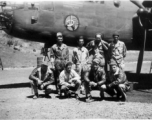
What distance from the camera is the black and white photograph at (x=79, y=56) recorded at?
6.95 metres

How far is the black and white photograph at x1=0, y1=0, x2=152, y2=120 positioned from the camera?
695 cm

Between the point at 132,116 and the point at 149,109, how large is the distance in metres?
0.93

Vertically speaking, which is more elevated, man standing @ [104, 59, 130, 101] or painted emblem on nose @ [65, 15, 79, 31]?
painted emblem on nose @ [65, 15, 79, 31]

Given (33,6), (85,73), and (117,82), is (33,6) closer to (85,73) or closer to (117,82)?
(85,73)

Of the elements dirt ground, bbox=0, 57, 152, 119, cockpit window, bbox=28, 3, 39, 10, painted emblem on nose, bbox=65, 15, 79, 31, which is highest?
cockpit window, bbox=28, 3, 39, 10

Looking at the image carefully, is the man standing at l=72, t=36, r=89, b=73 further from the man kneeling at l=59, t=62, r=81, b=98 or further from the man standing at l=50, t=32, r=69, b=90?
the man kneeling at l=59, t=62, r=81, b=98

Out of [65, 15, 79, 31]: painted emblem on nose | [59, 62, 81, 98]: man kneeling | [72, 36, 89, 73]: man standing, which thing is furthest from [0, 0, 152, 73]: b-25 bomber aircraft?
[59, 62, 81, 98]: man kneeling

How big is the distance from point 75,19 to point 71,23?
232 millimetres

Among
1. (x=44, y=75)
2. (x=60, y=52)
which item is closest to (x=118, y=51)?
(x=60, y=52)

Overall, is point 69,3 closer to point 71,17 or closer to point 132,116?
point 71,17

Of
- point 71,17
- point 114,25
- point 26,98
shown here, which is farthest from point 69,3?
point 26,98

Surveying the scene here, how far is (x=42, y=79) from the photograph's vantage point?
26.8ft

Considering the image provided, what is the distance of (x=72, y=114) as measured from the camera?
238 inches

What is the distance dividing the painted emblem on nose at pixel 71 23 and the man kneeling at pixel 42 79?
2.12 m
